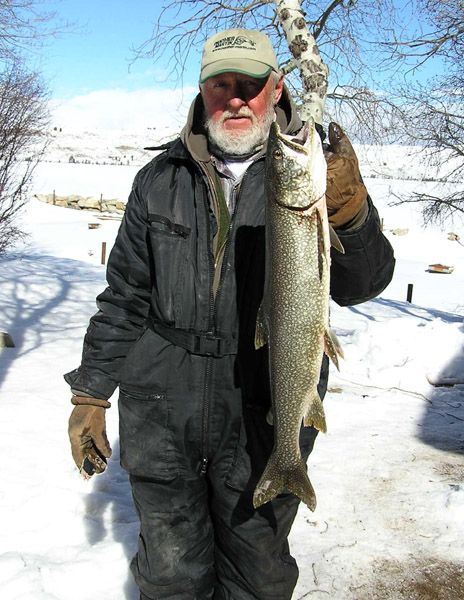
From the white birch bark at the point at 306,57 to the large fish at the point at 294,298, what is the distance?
6555 mm

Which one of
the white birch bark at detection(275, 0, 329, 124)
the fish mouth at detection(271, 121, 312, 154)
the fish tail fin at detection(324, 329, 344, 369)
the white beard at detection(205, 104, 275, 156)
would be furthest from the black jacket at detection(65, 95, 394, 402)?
the white birch bark at detection(275, 0, 329, 124)

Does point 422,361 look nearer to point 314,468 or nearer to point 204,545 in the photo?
point 314,468

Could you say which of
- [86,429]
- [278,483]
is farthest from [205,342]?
[86,429]

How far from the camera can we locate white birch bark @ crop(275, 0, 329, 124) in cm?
822

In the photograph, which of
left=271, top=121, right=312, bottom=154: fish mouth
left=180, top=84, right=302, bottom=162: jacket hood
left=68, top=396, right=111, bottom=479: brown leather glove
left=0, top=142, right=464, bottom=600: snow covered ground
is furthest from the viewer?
left=0, top=142, right=464, bottom=600: snow covered ground

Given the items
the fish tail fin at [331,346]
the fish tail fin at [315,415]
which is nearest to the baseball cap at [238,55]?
the fish tail fin at [331,346]

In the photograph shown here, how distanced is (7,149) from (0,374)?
265 cm

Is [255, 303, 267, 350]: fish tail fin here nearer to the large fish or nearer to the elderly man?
the large fish

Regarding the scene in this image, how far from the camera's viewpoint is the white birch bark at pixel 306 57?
8.22 metres

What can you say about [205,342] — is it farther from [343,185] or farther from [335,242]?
[343,185]

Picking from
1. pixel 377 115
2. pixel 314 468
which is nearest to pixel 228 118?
pixel 314 468

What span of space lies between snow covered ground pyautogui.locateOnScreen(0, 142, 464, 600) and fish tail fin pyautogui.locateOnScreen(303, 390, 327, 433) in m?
1.52

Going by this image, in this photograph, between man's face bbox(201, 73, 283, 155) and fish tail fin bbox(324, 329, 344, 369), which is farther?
man's face bbox(201, 73, 283, 155)

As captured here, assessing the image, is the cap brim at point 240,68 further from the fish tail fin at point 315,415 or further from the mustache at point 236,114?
the fish tail fin at point 315,415
